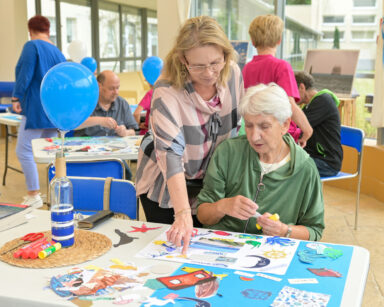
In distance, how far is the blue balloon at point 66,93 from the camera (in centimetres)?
157

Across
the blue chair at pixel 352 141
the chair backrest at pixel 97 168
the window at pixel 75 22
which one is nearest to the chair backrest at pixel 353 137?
the blue chair at pixel 352 141

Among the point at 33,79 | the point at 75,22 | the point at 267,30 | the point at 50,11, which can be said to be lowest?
the point at 33,79

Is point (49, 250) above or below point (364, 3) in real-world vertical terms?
below

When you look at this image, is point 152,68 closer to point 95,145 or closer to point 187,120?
point 95,145

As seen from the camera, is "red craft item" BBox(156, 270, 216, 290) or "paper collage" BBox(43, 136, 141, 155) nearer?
"red craft item" BBox(156, 270, 216, 290)

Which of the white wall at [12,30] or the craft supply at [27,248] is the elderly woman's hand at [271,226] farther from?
the white wall at [12,30]

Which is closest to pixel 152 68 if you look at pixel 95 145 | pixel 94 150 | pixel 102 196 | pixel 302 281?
pixel 95 145

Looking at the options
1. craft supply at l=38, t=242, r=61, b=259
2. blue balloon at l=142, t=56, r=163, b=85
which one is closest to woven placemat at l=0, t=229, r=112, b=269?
craft supply at l=38, t=242, r=61, b=259

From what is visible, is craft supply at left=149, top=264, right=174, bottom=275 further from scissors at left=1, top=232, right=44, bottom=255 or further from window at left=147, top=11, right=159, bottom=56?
window at left=147, top=11, right=159, bottom=56

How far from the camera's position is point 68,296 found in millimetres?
1174

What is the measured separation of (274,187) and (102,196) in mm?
738

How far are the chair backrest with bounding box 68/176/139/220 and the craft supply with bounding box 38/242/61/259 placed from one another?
53cm

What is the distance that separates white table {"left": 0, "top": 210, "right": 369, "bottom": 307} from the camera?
45.5 inches

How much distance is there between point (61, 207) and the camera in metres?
1.46
